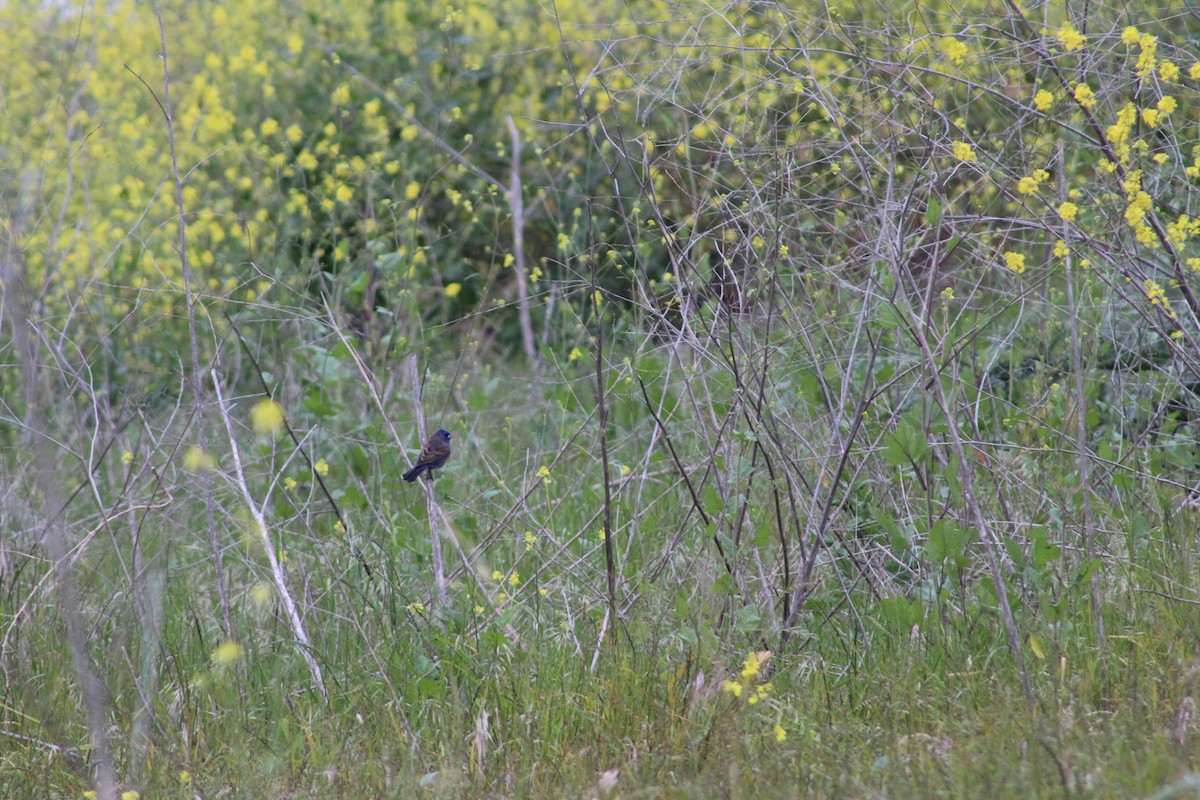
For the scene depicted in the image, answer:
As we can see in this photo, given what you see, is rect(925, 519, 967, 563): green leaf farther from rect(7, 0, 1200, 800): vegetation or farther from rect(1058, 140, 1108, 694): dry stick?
rect(1058, 140, 1108, 694): dry stick

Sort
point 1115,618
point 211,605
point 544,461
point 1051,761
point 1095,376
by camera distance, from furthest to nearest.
Result: point 544,461 < point 1095,376 < point 211,605 < point 1115,618 < point 1051,761

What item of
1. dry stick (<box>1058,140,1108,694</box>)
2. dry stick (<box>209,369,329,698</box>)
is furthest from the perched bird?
dry stick (<box>1058,140,1108,694</box>)

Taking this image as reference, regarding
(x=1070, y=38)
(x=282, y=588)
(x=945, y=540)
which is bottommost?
(x=945, y=540)

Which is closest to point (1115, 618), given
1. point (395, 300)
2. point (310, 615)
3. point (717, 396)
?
point (717, 396)

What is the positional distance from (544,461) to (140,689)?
2.03 m

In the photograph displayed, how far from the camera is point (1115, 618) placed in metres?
2.91

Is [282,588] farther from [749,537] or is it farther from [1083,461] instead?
[1083,461]

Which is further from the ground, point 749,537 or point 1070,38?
point 1070,38

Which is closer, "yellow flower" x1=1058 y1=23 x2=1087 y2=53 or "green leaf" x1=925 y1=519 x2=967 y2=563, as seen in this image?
"yellow flower" x1=1058 y1=23 x2=1087 y2=53

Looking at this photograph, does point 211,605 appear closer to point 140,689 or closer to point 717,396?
point 140,689

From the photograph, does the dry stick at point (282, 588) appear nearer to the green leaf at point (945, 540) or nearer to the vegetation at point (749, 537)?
the vegetation at point (749, 537)

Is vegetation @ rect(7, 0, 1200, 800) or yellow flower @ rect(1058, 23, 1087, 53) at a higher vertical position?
yellow flower @ rect(1058, 23, 1087, 53)

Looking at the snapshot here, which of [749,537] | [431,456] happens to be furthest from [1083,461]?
[431,456]

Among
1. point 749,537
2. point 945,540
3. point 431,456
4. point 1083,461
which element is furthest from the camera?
point 431,456
